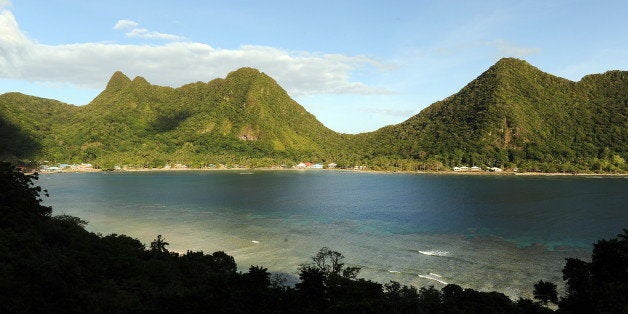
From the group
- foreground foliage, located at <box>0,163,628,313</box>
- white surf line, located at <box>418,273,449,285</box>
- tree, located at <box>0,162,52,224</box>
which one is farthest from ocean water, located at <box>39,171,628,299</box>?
tree, located at <box>0,162,52,224</box>

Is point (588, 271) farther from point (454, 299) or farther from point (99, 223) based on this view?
point (99, 223)

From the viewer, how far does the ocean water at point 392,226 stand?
158 ft

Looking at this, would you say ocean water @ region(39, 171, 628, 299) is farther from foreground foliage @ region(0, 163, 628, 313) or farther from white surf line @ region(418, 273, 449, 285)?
foreground foliage @ region(0, 163, 628, 313)

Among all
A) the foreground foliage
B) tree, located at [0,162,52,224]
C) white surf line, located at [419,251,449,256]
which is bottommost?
white surf line, located at [419,251,449,256]

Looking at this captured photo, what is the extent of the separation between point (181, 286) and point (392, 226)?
55.2m

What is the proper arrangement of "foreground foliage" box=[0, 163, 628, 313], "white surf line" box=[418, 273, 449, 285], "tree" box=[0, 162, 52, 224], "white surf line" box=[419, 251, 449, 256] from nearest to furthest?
"foreground foliage" box=[0, 163, 628, 313] → "tree" box=[0, 162, 52, 224] → "white surf line" box=[418, 273, 449, 285] → "white surf line" box=[419, 251, 449, 256]

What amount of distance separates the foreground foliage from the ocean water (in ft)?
46.9

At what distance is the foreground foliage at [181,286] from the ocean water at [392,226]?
46.9 feet

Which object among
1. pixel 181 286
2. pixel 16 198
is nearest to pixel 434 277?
pixel 181 286

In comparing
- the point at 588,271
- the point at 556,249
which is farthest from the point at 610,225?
the point at 588,271

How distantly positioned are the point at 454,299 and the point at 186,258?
2491 cm

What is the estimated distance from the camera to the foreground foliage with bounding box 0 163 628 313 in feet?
63.9

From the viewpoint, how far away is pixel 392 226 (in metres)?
75.5

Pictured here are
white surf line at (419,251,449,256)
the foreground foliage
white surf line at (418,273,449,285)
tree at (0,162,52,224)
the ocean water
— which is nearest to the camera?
the foreground foliage
